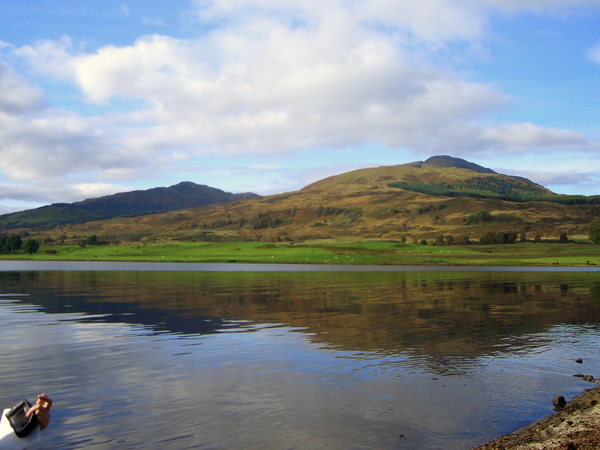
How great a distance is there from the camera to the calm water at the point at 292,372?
39.3ft

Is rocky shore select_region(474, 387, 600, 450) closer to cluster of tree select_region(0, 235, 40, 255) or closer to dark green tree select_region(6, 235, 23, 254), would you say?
cluster of tree select_region(0, 235, 40, 255)

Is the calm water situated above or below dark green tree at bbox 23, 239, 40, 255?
below

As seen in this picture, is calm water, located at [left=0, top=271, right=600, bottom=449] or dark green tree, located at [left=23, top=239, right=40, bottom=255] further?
dark green tree, located at [left=23, top=239, right=40, bottom=255]

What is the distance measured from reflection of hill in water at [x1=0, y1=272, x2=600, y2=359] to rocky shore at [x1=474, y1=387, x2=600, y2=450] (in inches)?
275

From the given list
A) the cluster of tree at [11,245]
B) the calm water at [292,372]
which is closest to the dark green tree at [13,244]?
the cluster of tree at [11,245]

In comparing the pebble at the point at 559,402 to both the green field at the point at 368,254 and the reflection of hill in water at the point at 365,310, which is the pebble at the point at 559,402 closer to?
the reflection of hill in water at the point at 365,310

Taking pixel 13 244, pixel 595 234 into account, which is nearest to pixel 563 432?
pixel 595 234

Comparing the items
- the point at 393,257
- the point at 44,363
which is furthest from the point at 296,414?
the point at 393,257

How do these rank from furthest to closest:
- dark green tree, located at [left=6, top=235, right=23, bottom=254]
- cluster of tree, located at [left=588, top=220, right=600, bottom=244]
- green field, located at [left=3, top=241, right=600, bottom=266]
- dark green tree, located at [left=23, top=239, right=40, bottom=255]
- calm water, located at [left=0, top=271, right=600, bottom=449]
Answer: dark green tree, located at [left=6, top=235, right=23, bottom=254], dark green tree, located at [left=23, top=239, right=40, bottom=255], cluster of tree, located at [left=588, top=220, right=600, bottom=244], green field, located at [left=3, top=241, right=600, bottom=266], calm water, located at [left=0, top=271, right=600, bottom=449]

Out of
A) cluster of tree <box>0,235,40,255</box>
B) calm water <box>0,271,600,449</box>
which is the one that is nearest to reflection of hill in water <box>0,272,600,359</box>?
calm water <box>0,271,600,449</box>

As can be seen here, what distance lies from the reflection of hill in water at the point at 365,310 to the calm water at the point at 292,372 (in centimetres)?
20

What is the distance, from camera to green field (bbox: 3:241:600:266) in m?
116

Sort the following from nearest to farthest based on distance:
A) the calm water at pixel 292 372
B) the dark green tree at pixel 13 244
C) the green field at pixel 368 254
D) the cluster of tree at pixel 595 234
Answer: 1. the calm water at pixel 292 372
2. the green field at pixel 368 254
3. the cluster of tree at pixel 595 234
4. the dark green tree at pixel 13 244

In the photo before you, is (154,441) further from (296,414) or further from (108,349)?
(108,349)
